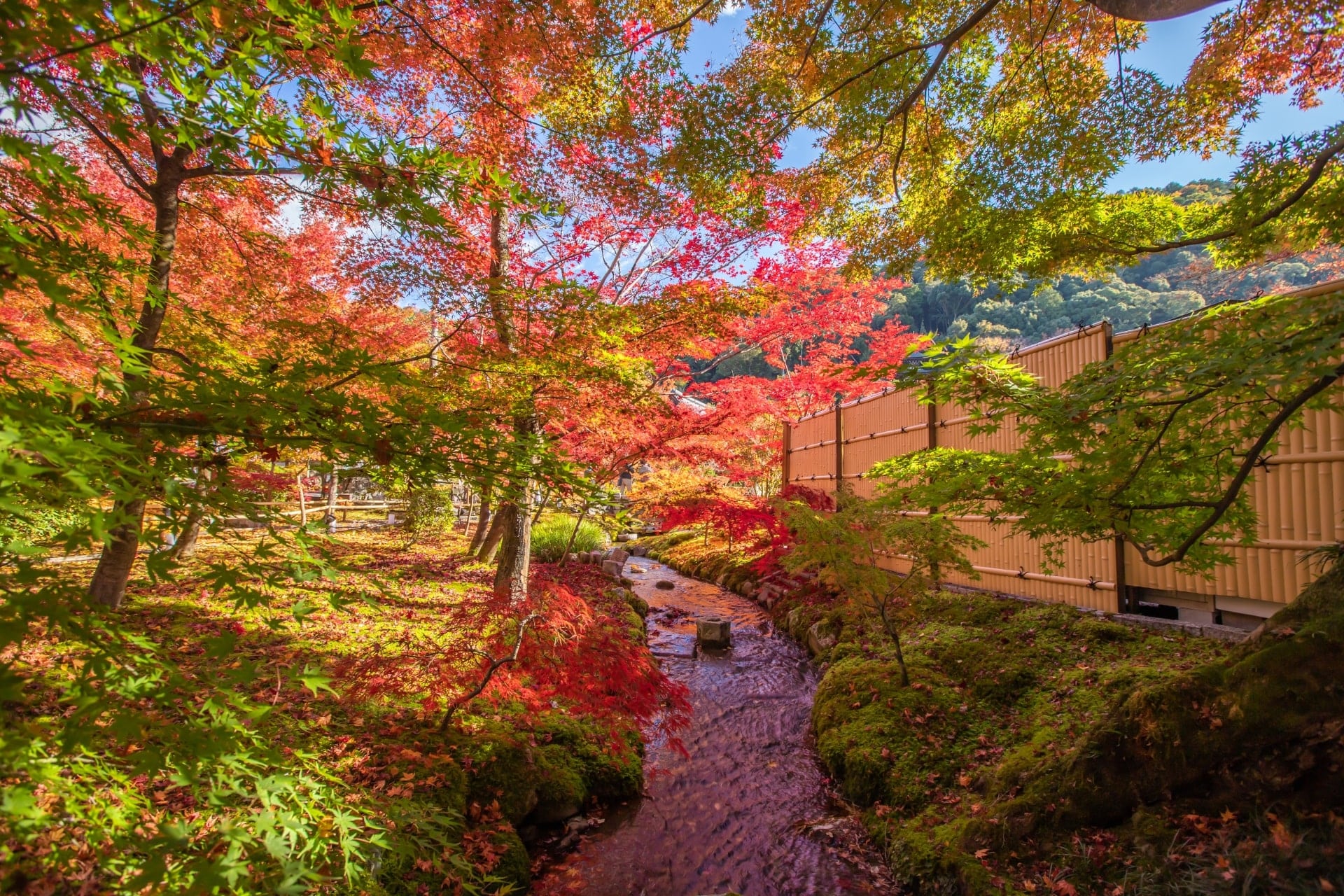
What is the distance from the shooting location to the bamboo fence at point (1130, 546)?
166 inches

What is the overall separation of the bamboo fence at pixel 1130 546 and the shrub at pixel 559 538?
6.39 meters

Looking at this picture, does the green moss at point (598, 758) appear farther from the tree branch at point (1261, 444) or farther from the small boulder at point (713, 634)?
the tree branch at point (1261, 444)

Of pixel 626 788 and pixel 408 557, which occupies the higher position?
pixel 408 557

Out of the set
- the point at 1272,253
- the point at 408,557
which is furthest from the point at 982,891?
the point at 408,557

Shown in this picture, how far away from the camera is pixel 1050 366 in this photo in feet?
21.2

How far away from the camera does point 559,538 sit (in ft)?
40.0

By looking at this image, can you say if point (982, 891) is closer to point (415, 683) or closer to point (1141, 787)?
point (1141, 787)

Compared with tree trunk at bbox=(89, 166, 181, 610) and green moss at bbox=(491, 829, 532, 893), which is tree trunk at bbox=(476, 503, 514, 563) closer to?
tree trunk at bbox=(89, 166, 181, 610)

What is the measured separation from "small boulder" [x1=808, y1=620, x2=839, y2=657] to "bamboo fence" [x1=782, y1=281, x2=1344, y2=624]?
2022mm

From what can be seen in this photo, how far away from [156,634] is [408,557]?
529 cm

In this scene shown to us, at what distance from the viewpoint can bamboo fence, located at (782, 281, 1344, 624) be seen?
4.21m

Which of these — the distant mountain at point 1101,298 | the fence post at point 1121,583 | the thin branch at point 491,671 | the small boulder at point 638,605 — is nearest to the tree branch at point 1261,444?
the fence post at point 1121,583

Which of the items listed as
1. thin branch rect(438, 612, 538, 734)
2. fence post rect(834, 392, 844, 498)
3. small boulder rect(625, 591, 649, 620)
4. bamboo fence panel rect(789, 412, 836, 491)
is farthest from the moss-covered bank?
bamboo fence panel rect(789, 412, 836, 491)

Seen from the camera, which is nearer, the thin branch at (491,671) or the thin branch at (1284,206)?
the thin branch at (1284,206)
